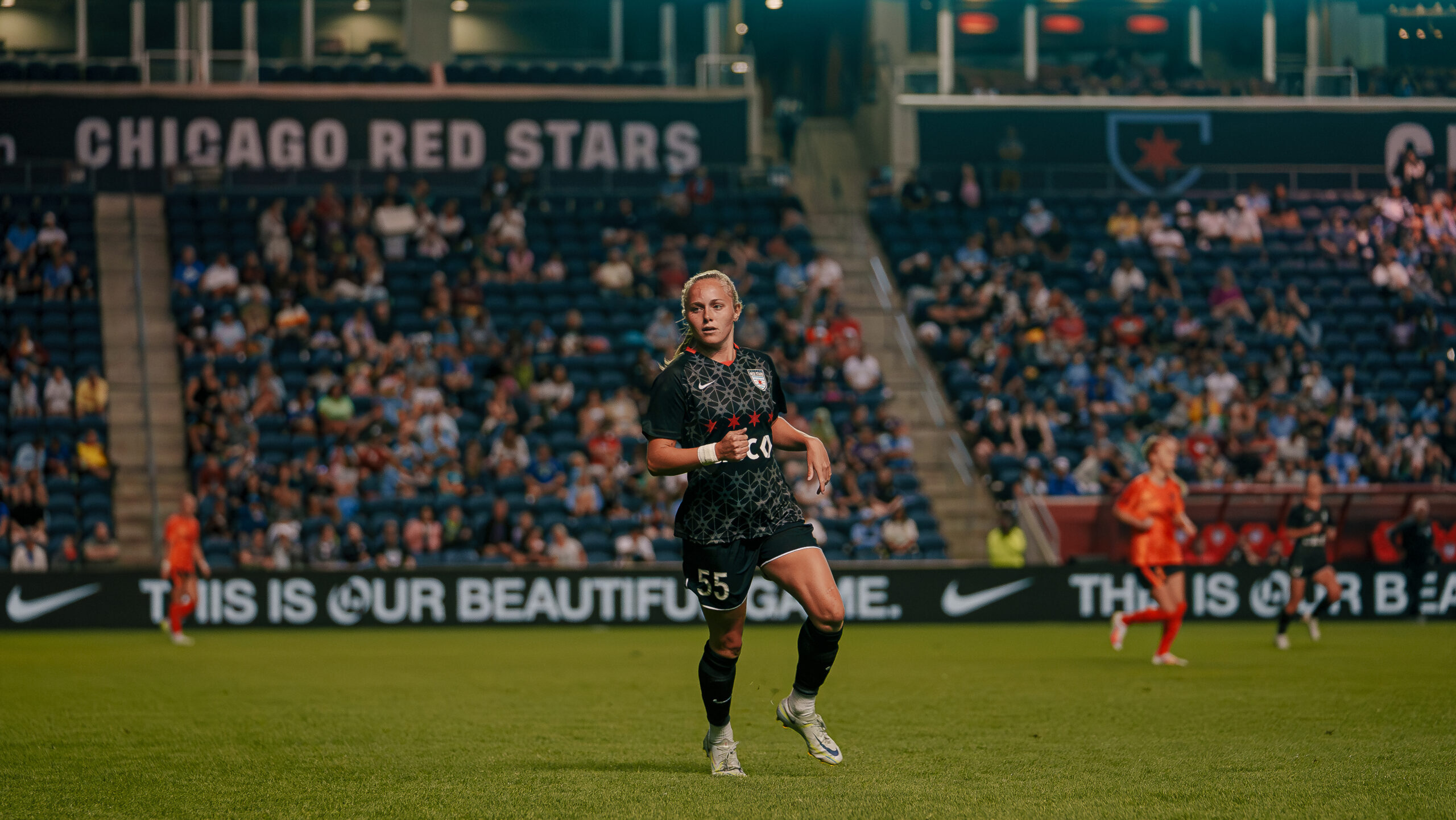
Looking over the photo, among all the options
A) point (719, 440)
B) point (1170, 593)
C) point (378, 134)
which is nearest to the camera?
point (719, 440)

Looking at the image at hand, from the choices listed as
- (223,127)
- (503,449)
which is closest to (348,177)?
(223,127)

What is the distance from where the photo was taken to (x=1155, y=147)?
101 ft

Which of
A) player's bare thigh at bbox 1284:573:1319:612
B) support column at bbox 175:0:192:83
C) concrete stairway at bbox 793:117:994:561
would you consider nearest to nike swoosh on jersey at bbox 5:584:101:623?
concrete stairway at bbox 793:117:994:561

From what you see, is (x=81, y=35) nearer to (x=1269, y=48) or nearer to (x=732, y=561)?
(x=1269, y=48)

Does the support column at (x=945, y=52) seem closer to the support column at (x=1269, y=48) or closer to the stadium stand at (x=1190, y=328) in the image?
the stadium stand at (x=1190, y=328)

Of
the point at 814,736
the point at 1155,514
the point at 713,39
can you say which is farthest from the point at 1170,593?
the point at 713,39

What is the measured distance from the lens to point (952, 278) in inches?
1045

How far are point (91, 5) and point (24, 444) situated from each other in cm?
1094

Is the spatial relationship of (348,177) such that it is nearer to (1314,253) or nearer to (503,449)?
(503,449)

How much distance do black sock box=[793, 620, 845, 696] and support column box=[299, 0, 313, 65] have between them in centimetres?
2473

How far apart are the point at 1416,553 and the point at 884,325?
944 centimetres

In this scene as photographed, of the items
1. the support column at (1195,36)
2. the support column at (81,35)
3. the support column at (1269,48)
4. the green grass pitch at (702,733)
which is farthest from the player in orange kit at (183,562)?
the support column at (1269,48)

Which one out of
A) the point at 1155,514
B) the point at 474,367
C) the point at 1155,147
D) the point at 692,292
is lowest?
the point at 1155,514

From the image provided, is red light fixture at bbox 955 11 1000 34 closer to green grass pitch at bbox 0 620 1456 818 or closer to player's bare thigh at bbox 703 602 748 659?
green grass pitch at bbox 0 620 1456 818
